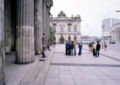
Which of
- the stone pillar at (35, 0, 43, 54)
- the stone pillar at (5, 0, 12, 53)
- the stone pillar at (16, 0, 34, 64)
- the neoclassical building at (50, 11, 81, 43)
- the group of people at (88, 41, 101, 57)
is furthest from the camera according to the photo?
the neoclassical building at (50, 11, 81, 43)

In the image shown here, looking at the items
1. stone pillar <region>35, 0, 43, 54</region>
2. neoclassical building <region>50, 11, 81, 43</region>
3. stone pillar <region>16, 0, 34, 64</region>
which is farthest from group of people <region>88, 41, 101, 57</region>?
neoclassical building <region>50, 11, 81, 43</region>

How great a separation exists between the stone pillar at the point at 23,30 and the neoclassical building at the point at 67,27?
52094mm

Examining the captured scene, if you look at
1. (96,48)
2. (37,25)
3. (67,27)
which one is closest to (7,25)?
(37,25)

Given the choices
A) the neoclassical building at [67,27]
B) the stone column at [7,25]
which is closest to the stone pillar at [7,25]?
the stone column at [7,25]

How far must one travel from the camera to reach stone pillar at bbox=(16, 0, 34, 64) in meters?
6.12

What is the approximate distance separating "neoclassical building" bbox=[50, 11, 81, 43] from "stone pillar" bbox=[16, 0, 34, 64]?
5209cm

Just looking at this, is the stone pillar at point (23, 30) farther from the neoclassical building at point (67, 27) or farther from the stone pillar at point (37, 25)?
the neoclassical building at point (67, 27)

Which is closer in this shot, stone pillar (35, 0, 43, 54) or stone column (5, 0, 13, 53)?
stone pillar (35, 0, 43, 54)

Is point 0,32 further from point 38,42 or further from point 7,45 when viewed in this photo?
point 7,45

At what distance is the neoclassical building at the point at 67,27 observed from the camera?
58025mm

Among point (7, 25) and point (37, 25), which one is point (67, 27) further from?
point (37, 25)

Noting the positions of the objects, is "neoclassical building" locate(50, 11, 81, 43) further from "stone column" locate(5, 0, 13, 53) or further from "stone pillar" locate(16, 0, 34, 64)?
"stone pillar" locate(16, 0, 34, 64)

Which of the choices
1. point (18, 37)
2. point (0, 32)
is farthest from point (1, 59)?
point (18, 37)

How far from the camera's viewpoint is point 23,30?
6219 mm
